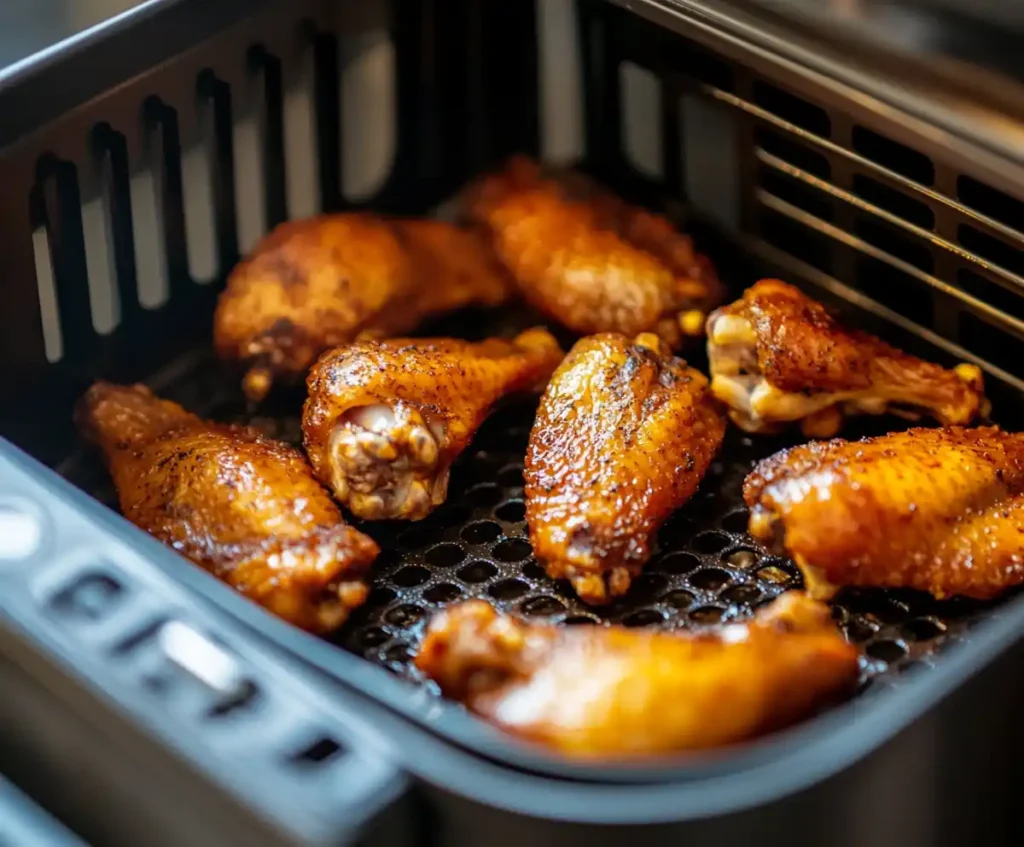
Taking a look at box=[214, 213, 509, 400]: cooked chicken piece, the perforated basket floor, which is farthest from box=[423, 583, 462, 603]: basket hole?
box=[214, 213, 509, 400]: cooked chicken piece

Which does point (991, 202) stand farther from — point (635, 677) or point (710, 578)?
point (635, 677)

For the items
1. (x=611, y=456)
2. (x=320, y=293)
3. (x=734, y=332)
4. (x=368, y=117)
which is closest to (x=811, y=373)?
(x=734, y=332)

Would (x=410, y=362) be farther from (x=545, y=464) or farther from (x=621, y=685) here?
(x=621, y=685)

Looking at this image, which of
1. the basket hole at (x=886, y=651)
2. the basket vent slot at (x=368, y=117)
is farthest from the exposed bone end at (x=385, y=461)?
the basket vent slot at (x=368, y=117)

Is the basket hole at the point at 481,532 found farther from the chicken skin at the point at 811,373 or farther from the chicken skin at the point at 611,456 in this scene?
the chicken skin at the point at 811,373

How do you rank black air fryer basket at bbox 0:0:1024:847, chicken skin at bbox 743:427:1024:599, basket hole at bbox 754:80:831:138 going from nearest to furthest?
black air fryer basket at bbox 0:0:1024:847 < chicken skin at bbox 743:427:1024:599 < basket hole at bbox 754:80:831:138

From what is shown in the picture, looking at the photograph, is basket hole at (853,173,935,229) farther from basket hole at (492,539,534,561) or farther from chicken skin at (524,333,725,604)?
basket hole at (492,539,534,561)

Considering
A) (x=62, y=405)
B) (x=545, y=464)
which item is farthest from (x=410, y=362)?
(x=62, y=405)

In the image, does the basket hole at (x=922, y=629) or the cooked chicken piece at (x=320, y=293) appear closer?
the basket hole at (x=922, y=629)
